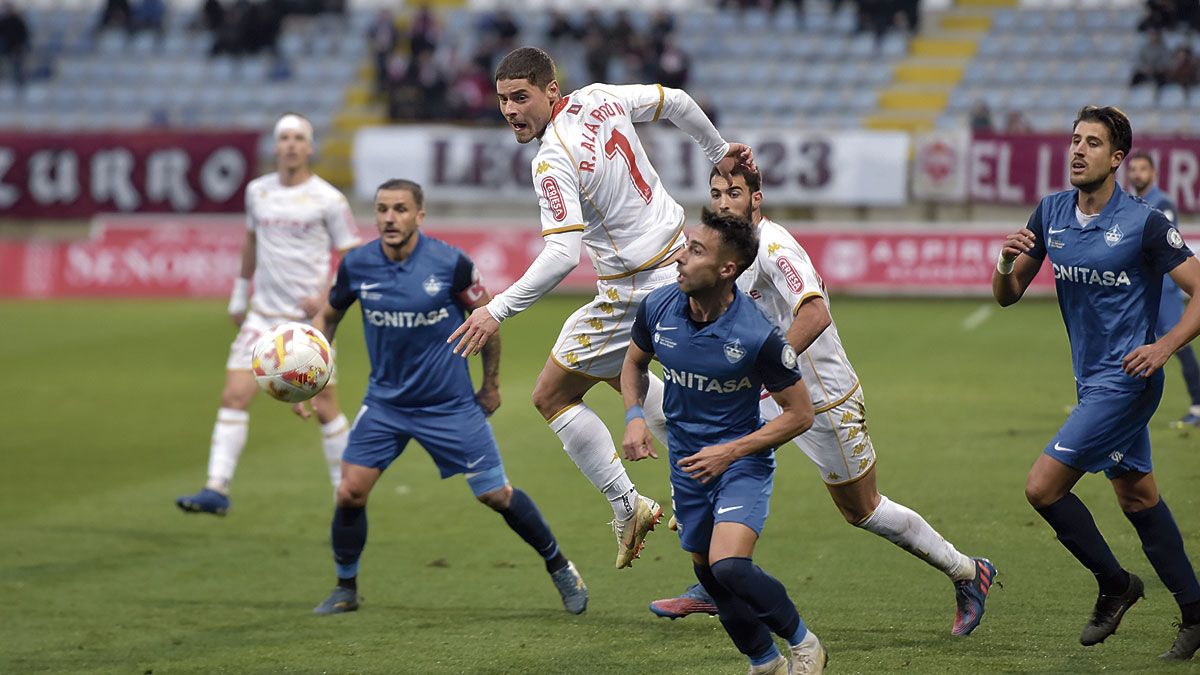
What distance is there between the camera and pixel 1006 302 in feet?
22.3

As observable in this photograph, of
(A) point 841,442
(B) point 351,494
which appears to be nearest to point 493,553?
(B) point 351,494

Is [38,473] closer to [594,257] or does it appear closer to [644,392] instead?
[594,257]

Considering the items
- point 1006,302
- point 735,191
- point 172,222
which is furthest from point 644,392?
point 172,222

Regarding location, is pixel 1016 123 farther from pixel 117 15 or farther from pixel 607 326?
pixel 117 15

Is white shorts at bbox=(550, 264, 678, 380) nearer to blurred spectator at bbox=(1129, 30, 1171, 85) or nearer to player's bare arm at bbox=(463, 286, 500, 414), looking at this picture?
player's bare arm at bbox=(463, 286, 500, 414)

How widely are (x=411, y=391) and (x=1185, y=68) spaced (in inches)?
256

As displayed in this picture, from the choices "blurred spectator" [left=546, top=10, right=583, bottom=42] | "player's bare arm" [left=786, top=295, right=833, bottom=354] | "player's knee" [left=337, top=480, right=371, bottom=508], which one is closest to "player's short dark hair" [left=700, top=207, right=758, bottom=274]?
"player's bare arm" [left=786, top=295, right=833, bottom=354]

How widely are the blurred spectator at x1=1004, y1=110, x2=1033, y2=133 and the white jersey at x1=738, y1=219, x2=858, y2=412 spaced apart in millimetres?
15329

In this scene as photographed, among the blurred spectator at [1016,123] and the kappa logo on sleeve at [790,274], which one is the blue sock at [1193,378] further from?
the blurred spectator at [1016,123]

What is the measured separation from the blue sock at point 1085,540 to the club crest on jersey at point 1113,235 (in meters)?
1.05

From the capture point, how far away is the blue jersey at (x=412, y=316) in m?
7.52

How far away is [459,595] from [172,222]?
59.7 ft

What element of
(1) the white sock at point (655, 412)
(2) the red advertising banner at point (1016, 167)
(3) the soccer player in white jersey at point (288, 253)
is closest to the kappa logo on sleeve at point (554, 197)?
(1) the white sock at point (655, 412)

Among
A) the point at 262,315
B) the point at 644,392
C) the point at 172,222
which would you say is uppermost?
the point at 644,392
